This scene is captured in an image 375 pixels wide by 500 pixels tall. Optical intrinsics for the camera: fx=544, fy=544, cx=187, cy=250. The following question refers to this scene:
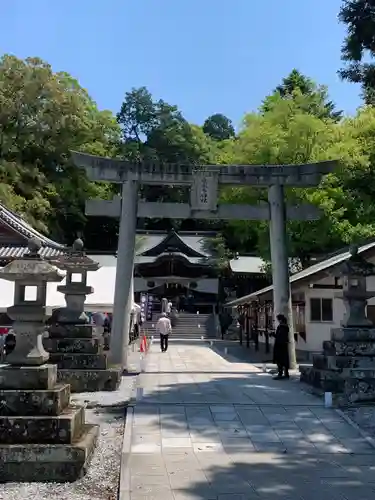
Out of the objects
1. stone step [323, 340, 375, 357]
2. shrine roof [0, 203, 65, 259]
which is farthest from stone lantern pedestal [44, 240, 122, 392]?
shrine roof [0, 203, 65, 259]

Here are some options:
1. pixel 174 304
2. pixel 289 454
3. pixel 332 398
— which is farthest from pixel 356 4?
pixel 174 304

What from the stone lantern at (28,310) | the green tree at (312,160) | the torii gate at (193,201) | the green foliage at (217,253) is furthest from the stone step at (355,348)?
the green foliage at (217,253)

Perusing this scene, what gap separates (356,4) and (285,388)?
853 centimetres

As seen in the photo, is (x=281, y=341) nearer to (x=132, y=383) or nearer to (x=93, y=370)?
(x=132, y=383)

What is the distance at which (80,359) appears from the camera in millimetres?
12211

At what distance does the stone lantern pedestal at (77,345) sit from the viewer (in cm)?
1198

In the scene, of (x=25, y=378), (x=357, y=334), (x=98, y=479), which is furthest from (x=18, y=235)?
(x=98, y=479)

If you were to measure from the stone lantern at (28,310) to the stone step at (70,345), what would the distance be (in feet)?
17.2

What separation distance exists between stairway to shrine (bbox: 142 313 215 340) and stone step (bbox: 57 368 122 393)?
23.5m

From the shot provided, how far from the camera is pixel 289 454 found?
728cm

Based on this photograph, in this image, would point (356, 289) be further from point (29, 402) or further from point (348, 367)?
point (29, 402)

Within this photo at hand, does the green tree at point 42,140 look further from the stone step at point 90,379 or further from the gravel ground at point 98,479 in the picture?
the gravel ground at point 98,479

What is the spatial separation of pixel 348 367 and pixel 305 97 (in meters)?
30.3

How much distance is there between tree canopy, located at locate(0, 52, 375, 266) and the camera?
27266 mm
